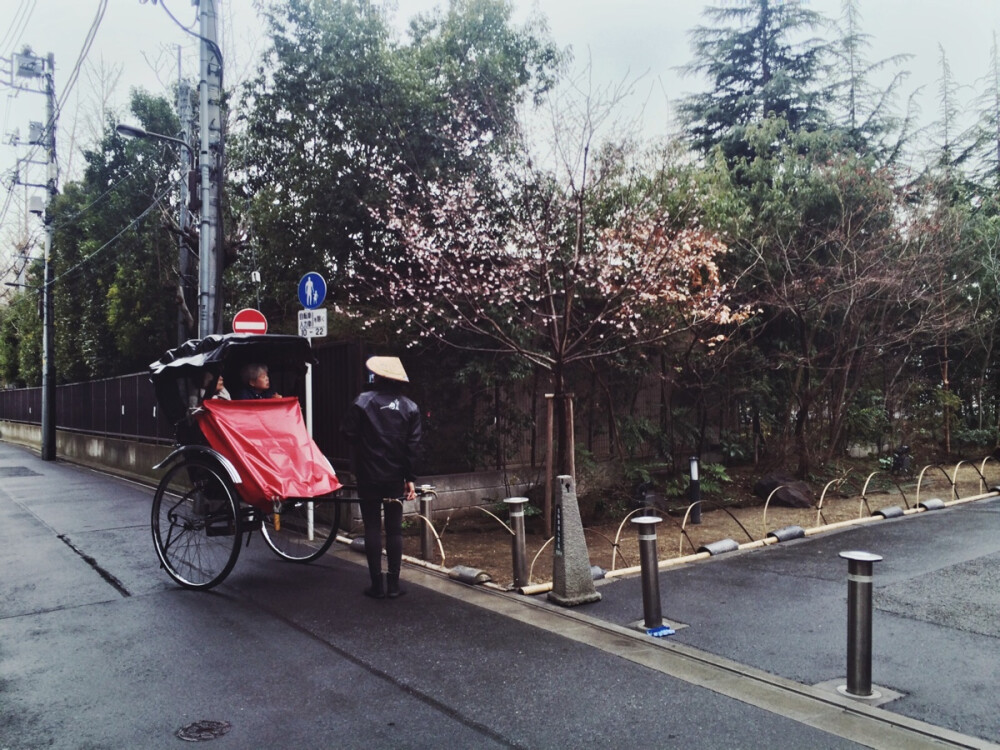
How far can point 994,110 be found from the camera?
64.2 feet

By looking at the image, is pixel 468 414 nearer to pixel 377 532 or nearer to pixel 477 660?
pixel 377 532

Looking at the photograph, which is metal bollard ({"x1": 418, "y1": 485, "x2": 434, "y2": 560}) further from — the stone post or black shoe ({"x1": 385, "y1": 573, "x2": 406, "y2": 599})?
the stone post

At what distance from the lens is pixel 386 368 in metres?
6.18

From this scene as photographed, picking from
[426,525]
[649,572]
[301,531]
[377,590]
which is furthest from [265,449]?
[649,572]

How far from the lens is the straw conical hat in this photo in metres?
6.12

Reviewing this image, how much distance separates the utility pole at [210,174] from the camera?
10.1 meters

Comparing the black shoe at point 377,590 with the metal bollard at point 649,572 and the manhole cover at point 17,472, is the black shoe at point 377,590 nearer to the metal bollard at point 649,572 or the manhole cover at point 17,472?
the metal bollard at point 649,572

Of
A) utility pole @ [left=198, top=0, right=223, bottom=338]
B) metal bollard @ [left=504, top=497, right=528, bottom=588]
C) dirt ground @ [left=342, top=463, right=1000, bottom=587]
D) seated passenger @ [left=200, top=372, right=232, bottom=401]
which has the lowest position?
dirt ground @ [left=342, top=463, right=1000, bottom=587]

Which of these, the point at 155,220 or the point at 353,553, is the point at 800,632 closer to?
the point at 353,553

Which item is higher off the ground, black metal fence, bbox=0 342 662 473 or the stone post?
black metal fence, bbox=0 342 662 473

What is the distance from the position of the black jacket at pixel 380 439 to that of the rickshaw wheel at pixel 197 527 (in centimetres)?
112

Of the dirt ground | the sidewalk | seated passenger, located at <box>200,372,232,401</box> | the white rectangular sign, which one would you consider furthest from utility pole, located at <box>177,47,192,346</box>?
the sidewalk

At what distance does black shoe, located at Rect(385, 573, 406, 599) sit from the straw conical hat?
167cm

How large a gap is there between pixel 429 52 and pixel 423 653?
929cm
